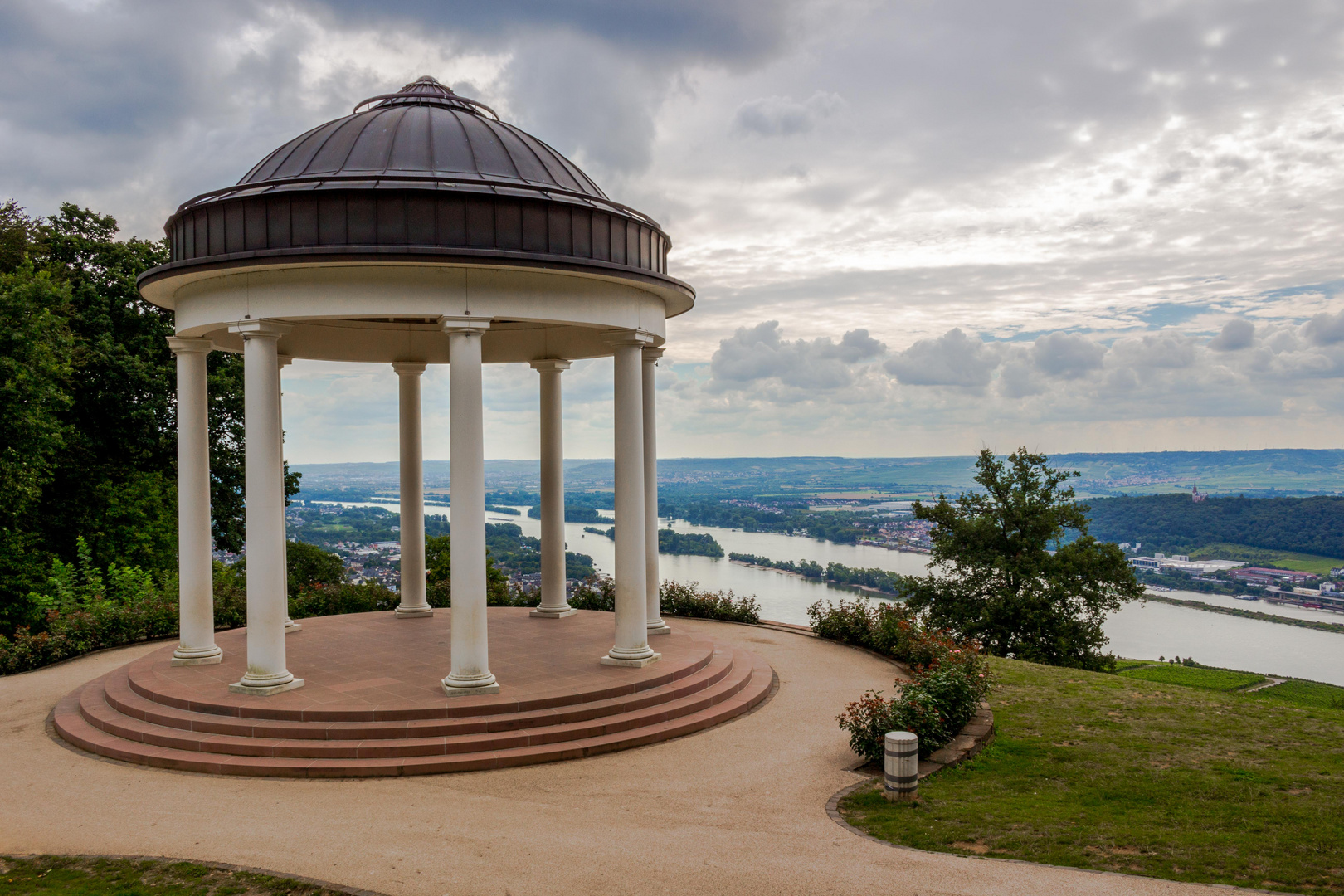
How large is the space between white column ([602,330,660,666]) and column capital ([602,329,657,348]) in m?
0.02

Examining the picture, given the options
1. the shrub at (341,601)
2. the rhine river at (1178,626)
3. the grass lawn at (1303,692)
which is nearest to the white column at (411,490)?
the shrub at (341,601)

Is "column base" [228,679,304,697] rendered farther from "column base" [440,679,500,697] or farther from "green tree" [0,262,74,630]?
"green tree" [0,262,74,630]

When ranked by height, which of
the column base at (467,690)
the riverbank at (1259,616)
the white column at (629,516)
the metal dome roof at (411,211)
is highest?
the metal dome roof at (411,211)

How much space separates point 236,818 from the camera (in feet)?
35.9

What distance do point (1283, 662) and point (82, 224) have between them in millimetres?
75463

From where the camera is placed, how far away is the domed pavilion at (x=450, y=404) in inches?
539

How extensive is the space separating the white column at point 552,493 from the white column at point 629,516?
6.29m

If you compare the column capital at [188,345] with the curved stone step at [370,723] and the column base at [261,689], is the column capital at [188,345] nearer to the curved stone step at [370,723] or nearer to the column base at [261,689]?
the curved stone step at [370,723]

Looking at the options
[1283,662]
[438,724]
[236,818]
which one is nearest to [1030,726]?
[438,724]

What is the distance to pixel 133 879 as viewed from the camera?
9141mm

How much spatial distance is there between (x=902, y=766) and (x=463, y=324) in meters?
10.4

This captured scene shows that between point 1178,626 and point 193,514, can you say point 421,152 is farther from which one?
point 1178,626

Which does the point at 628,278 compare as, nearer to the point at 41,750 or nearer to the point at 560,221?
the point at 560,221

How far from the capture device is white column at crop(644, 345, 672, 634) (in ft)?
65.2
